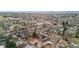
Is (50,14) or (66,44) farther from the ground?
(50,14)
